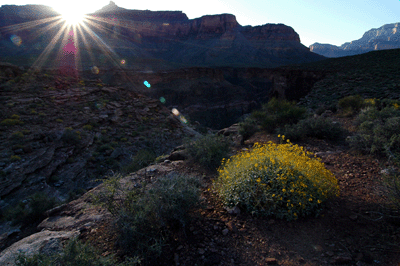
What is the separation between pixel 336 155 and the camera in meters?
4.89

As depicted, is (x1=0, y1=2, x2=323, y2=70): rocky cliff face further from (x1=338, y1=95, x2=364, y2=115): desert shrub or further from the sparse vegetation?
(x1=338, y1=95, x2=364, y2=115): desert shrub

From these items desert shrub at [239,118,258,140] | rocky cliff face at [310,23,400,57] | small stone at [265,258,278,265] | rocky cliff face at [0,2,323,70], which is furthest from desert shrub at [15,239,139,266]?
rocky cliff face at [310,23,400,57]

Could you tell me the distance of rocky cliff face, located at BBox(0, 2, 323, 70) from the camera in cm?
5684

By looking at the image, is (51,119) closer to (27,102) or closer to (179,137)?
(27,102)

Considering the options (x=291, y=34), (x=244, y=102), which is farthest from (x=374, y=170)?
(x=291, y=34)

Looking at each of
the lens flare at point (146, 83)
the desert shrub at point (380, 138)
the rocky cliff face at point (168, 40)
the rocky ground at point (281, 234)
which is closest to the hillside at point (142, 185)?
the rocky ground at point (281, 234)

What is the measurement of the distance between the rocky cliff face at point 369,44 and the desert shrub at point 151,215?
148194 mm

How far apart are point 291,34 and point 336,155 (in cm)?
9243

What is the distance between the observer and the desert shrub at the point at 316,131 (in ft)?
19.7

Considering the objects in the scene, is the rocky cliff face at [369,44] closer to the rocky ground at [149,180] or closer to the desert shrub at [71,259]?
the rocky ground at [149,180]

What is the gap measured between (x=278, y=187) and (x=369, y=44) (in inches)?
6936

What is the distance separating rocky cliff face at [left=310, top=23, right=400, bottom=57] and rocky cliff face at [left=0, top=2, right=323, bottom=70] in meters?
68.3

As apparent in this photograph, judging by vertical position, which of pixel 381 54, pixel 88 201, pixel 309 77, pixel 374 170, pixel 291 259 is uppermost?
pixel 381 54

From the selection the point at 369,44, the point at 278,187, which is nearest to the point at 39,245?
the point at 278,187
